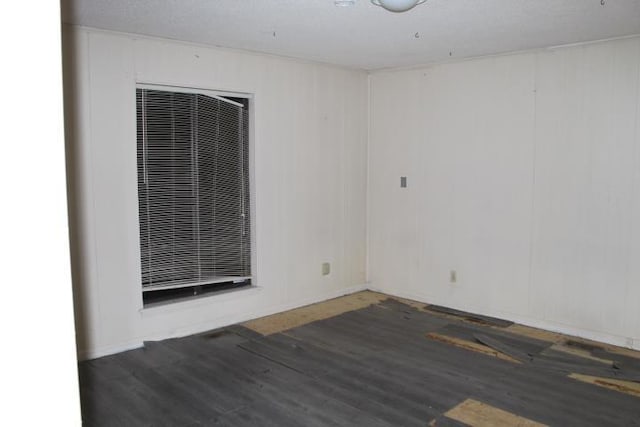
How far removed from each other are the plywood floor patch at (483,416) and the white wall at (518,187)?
65.9 inches

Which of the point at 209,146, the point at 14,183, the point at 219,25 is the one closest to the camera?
the point at 14,183

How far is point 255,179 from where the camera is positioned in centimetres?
471

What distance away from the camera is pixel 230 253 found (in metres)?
4.68

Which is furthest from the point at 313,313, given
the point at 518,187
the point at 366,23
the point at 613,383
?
the point at 366,23

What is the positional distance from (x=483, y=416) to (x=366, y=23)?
260 cm

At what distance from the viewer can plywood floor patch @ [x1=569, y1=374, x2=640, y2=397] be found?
10.8ft

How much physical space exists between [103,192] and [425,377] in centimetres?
266

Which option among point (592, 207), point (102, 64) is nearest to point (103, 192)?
point (102, 64)

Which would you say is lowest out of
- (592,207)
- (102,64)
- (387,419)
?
(387,419)

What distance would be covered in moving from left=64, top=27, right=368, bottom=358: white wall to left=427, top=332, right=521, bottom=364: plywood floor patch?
1437 mm

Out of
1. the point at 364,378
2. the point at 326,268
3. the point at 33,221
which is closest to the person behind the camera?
the point at 33,221

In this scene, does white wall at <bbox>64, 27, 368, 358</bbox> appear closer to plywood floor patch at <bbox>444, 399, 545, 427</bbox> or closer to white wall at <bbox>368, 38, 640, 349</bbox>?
white wall at <bbox>368, 38, 640, 349</bbox>

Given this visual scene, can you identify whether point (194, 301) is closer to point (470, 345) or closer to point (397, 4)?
point (470, 345)

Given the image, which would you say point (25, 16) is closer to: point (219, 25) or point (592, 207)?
point (219, 25)
